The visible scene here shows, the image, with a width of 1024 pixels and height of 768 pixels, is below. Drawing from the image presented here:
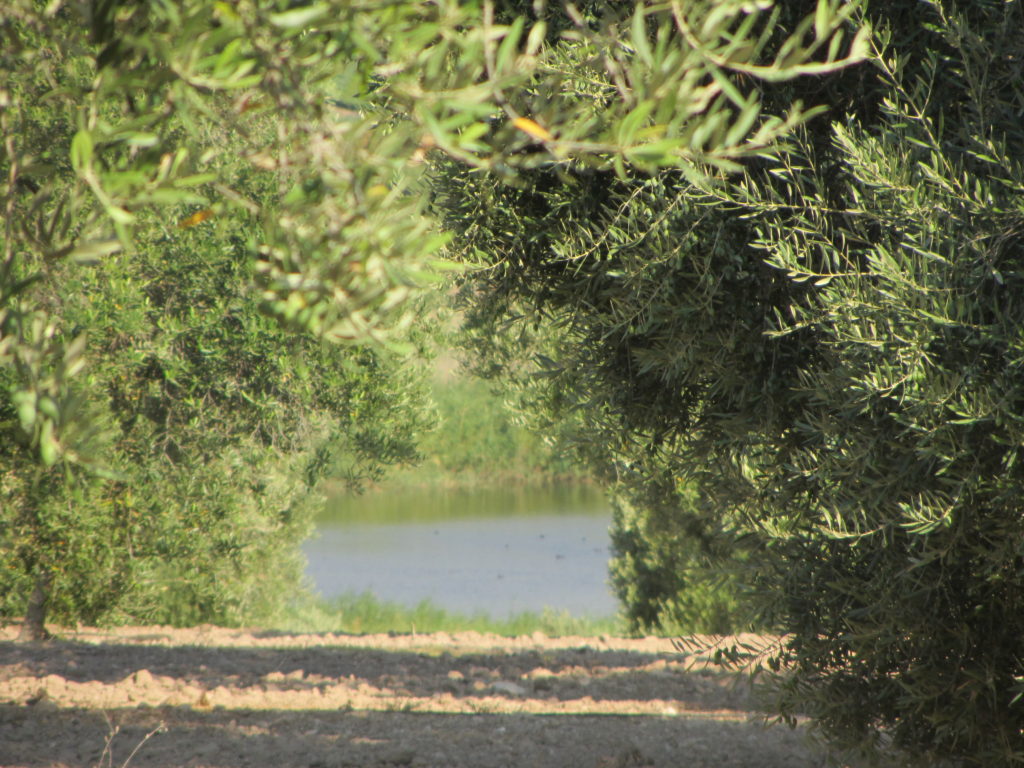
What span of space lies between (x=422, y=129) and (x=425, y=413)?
7786mm

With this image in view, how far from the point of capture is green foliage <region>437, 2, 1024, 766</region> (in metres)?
3.33

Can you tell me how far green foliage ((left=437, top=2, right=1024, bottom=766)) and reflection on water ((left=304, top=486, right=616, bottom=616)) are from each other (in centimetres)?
Answer: 1555

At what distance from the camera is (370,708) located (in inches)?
301

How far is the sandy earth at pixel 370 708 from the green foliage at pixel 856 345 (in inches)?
41.2

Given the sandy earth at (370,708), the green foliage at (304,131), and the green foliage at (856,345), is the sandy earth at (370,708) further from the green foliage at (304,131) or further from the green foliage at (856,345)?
the green foliage at (304,131)

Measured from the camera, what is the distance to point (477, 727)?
6984 millimetres

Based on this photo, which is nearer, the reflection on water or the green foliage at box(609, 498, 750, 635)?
the green foliage at box(609, 498, 750, 635)

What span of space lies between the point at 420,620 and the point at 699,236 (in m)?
16.4

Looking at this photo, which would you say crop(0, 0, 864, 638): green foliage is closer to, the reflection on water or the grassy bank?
the reflection on water

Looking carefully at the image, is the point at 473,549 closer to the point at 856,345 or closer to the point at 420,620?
the point at 420,620

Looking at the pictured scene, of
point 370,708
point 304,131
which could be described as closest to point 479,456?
point 370,708

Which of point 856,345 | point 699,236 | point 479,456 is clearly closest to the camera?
point 856,345

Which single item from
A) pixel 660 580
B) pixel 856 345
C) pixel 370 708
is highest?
pixel 856 345

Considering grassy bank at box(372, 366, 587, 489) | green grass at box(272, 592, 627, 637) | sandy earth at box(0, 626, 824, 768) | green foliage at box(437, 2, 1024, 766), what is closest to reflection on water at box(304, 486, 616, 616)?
grassy bank at box(372, 366, 587, 489)
